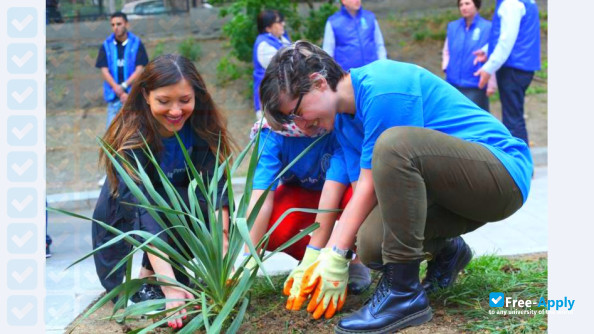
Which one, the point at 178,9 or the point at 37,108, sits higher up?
the point at 178,9

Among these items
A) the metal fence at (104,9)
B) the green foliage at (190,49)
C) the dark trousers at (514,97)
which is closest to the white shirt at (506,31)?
the dark trousers at (514,97)

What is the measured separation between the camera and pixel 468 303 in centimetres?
234

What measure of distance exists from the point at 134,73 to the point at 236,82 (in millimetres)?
2702

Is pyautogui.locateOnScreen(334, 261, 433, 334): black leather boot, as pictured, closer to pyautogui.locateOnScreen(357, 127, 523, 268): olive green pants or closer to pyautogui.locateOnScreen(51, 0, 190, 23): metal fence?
pyautogui.locateOnScreen(357, 127, 523, 268): olive green pants

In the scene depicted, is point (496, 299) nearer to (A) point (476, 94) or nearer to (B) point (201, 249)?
(B) point (201, 249)

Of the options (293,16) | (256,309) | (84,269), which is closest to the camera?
(256,309)

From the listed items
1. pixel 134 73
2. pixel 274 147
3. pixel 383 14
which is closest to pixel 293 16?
pixel 383 14

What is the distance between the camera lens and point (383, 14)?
9.05m

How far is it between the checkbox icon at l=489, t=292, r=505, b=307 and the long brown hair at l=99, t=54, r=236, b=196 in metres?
1.08

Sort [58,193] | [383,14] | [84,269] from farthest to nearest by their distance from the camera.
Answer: [383,14] → [58,193] → [84,269]

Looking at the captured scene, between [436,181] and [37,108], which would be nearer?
[436,181]

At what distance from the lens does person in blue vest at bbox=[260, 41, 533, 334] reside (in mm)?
2076

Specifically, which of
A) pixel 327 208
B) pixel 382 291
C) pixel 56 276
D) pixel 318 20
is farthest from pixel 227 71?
pixel 382 291

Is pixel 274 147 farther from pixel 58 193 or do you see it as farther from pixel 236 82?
pixel 236 82
